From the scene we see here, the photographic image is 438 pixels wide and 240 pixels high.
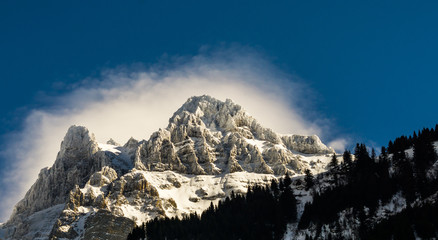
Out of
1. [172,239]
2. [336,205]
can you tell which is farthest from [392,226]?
[172,239]

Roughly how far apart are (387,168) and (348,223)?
91.0 ft

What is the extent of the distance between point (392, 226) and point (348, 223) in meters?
21.7

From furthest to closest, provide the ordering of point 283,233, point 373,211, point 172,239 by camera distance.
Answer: point 172,239, point 283,233, point 373,211

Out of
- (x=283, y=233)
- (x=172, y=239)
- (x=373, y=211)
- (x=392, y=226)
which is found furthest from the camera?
(x=172, y=239)

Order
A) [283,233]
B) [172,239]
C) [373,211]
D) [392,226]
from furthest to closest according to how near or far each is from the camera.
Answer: [172,239] → [283,233] → [373,211] → [392,226]

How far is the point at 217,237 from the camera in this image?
189 metres

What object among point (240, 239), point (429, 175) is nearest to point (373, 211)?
point (429, 175)

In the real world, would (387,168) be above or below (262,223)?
above

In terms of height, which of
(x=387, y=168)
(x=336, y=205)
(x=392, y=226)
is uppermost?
(x=387, y=168)

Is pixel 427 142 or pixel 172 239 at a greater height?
pixel 427 142

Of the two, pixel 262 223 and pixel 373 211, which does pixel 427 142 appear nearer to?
pixel 373 211

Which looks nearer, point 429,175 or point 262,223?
point 429,175

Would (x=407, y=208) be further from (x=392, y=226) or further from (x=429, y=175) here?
(x=429, y=175)

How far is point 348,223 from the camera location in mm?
170000
